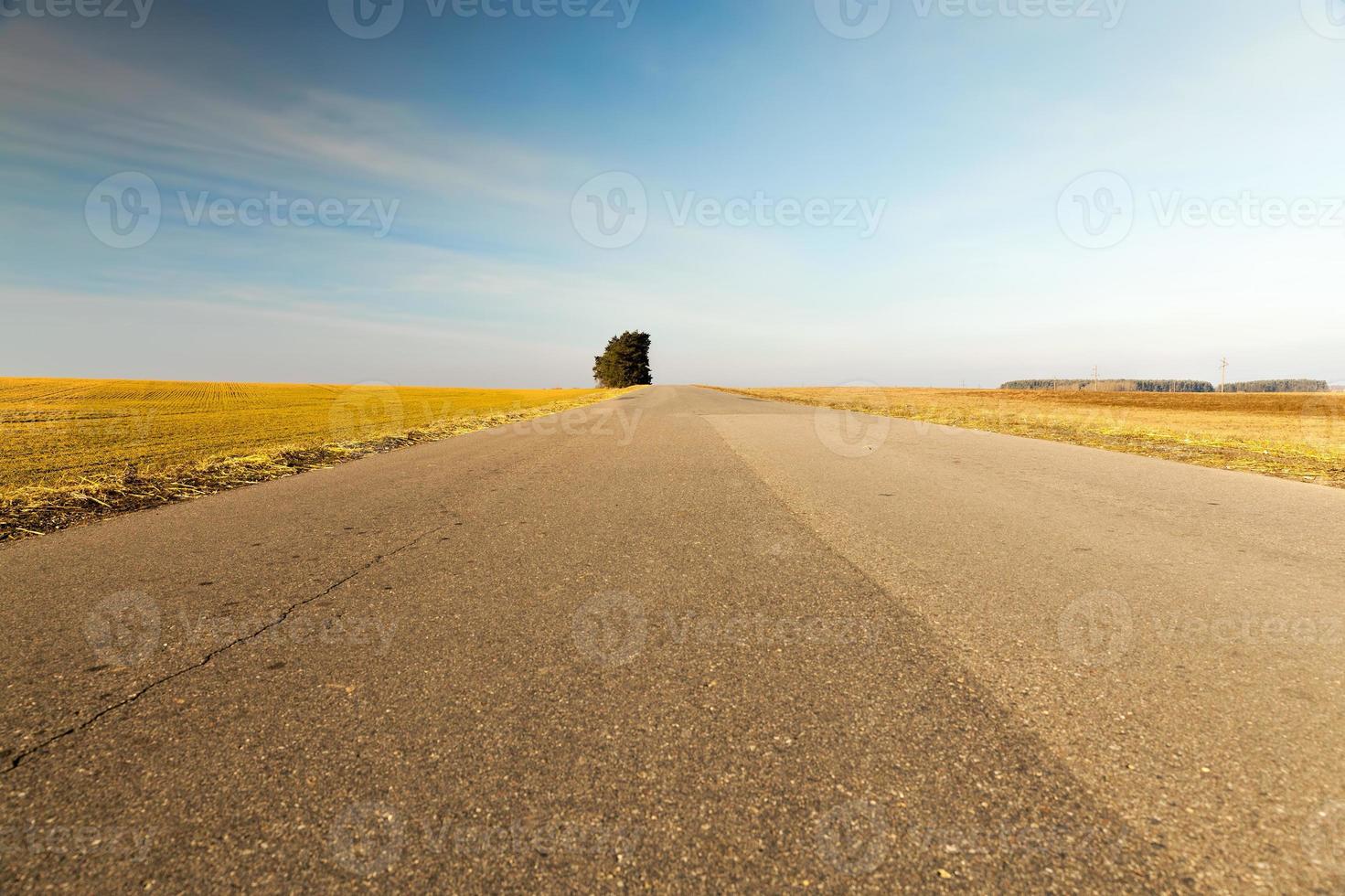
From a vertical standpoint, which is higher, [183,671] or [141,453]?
[141,453]

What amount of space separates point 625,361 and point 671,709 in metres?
105

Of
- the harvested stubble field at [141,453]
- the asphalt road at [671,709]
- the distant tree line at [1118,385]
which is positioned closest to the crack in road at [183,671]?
the asphalt road at [671,709]

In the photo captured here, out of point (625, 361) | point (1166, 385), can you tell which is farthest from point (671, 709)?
point (1166, 385)

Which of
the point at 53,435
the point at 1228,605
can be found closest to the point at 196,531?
the point at 1228,605

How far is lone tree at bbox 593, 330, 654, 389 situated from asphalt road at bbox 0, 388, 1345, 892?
100154 millimetres

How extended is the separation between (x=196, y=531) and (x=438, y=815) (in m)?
4.60

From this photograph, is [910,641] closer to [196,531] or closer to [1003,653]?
[1003,653]

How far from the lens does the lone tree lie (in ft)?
347

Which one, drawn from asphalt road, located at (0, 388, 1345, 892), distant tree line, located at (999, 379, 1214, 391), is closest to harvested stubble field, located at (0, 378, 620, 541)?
asphalt road, located at (0, 388, 1345, 892)

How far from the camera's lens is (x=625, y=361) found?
105875mm

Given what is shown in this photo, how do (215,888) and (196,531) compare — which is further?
(196,531)

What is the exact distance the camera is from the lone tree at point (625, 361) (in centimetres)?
10588

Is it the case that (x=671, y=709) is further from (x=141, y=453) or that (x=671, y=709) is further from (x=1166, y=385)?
(x=1166, y=385)

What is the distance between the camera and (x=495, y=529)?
200 inches
